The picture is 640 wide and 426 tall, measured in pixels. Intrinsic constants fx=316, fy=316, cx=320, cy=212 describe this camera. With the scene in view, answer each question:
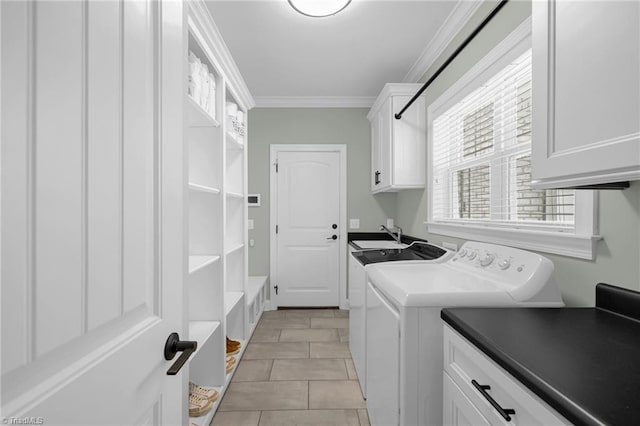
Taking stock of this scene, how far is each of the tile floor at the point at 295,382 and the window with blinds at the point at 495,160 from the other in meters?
1.44

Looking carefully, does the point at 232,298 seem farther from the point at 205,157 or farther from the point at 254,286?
the point at 205,157

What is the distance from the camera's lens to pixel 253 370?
243 centimetres

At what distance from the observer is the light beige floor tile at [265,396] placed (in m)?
1.99

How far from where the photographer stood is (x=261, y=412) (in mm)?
1937

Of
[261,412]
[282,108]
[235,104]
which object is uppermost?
[282,108]

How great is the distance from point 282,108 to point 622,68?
3.52 meters

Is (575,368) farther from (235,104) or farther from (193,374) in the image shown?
(235,104)

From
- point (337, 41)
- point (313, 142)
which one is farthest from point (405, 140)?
point (313, 142)

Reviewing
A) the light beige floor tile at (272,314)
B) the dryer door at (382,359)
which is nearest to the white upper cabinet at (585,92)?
the dryer door at (382,359)

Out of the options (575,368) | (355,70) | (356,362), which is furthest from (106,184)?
(355,70)

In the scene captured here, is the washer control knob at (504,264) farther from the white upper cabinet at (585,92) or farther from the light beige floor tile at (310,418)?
the light beige floor tile at (310,418)

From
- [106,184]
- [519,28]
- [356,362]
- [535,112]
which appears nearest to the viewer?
[106,184]

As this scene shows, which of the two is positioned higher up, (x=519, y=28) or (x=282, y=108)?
(x=282, y=108)

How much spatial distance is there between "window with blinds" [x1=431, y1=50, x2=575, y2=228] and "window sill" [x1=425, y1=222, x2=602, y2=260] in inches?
2.2
